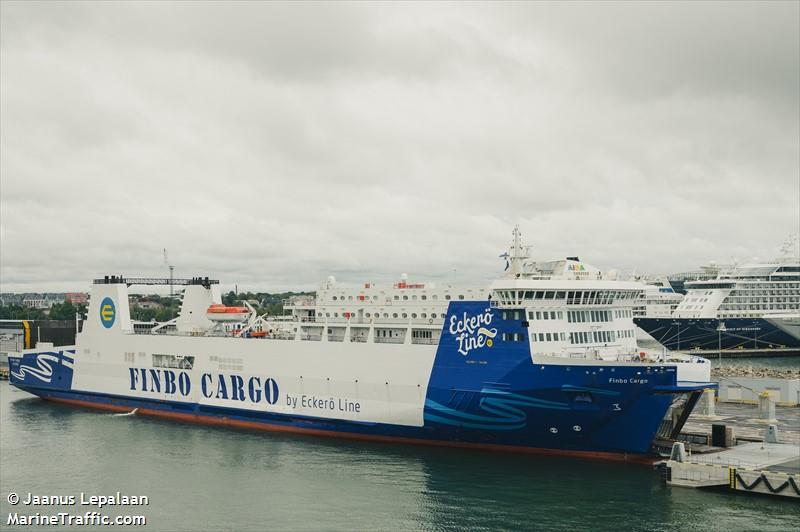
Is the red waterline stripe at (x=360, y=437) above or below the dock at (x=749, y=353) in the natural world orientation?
below

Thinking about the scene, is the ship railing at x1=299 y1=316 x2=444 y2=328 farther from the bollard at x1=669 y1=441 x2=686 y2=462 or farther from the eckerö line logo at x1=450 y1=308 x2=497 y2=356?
the bollard at x1=669 y1=441 x2=686 y2=462

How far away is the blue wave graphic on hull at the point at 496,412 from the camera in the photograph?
91.6 feet

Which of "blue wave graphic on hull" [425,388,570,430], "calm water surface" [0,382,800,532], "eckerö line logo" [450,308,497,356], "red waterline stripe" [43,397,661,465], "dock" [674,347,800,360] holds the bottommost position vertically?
"calm water surface" [0,382,800,532]

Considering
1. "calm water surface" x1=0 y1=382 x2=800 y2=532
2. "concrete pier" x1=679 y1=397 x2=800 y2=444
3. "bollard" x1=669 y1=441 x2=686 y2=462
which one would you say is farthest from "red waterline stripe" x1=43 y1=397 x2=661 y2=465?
"concrete pier" x1=679 y1=397 x2=800 y2=444

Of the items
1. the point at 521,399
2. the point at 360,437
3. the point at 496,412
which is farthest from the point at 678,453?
the point at 360,437

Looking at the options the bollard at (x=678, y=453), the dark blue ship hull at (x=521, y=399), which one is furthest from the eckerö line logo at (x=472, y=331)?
the bollard at (x=678, y=453)

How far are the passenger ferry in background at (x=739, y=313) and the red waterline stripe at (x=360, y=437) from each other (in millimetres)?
56072

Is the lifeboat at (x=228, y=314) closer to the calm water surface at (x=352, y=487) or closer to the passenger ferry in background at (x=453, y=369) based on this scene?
the passenger ferry in background at (x=453, y=369)

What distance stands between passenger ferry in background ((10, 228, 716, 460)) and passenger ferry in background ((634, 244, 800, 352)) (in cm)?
5547

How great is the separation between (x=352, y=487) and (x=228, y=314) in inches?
704

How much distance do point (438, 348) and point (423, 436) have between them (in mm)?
3862

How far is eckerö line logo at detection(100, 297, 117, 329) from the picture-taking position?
4359 cm

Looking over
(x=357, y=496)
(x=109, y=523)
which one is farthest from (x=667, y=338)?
(x=109, y=523)

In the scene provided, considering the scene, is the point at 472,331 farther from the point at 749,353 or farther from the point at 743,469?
the point at 749,353
